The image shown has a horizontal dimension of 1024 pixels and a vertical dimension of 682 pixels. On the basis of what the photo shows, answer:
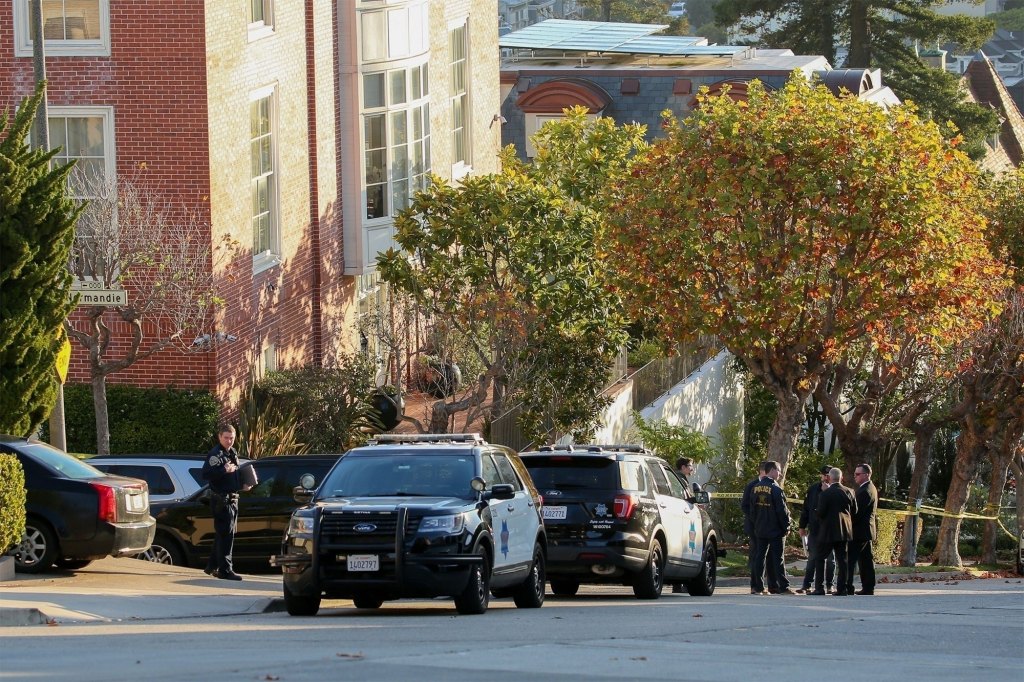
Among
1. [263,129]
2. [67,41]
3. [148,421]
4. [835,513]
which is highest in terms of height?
[67,41]

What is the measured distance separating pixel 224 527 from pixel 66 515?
2090 millimetres

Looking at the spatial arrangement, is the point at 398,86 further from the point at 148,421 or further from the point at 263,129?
the point at 148,421

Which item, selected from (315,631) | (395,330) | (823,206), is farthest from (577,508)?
(395,330)

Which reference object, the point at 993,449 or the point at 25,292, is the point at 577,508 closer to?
A: the point at 25,292

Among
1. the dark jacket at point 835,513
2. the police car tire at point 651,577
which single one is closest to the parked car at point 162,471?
the police car tire at point 651,577

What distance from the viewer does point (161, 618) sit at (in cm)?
1565

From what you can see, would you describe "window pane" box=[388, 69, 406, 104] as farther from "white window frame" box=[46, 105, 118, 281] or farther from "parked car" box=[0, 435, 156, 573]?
"parked car" box=[0, 435, 156, 573]

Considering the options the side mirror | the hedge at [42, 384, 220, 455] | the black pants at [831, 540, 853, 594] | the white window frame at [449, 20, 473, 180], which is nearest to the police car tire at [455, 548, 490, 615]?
the side mirror

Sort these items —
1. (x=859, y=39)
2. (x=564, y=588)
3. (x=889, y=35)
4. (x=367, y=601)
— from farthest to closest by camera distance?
(x=889, y=35)
(x=859, y=39)
(x=564, y=588)
(x=367, y=601)

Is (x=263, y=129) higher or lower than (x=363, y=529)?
higher

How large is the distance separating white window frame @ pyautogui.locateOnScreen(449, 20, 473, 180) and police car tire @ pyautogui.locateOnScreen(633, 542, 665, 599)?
19.7 m

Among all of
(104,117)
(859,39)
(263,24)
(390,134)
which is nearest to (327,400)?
(104,117)

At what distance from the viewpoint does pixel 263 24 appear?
94.8 feet

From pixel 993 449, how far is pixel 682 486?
52.9 ft
